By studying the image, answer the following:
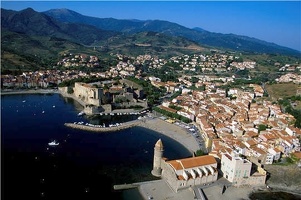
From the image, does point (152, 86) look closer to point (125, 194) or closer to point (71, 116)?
point (71, 116)

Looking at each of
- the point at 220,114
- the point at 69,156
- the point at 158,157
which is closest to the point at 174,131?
the point at 220,114

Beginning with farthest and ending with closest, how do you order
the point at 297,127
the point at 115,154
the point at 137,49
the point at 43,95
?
the point at 137,49 → the point at 43,95 → the point at 297,127 → the point at 115,154

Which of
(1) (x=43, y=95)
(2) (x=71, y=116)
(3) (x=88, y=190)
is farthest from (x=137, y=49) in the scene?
(3) (x=88, y=190)

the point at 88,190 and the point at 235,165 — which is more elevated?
the point at 235,165

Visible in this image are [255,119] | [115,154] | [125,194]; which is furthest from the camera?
[255,119]

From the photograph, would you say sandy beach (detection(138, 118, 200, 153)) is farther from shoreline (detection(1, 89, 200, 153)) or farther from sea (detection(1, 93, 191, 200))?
sea (detection(1, 93, 191, 200))

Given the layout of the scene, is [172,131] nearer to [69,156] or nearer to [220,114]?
[220,114]

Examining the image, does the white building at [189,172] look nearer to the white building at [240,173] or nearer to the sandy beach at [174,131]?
the white building at [240,173]
